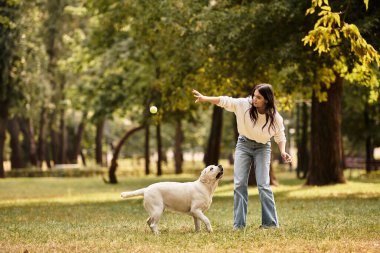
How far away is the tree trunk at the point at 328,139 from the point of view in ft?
82.8

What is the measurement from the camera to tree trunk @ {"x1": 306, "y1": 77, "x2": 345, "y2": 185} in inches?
994

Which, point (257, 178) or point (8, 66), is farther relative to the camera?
point (8, 66)

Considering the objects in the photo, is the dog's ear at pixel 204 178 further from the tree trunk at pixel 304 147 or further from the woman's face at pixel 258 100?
the tree trunk at pixel 304 147

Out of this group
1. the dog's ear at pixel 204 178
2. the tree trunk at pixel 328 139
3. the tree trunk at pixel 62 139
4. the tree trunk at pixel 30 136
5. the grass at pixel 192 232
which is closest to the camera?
the grass at pixel 192 232

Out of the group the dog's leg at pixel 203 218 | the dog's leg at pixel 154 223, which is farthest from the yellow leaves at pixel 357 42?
the dog's leg at pixel 154 223

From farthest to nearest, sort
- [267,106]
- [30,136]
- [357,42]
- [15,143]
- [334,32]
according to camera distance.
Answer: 1. [30,136]
2. [15,143]
3. [267,106]
4. [334,32]
5. [357,42]

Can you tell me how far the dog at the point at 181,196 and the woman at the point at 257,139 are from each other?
432mm

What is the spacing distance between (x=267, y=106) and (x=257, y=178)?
111 centimetres

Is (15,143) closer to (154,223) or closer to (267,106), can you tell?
(154,223)

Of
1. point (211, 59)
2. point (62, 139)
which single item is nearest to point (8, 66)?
point (62, 139)

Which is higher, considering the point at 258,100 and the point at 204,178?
the point at 258,100

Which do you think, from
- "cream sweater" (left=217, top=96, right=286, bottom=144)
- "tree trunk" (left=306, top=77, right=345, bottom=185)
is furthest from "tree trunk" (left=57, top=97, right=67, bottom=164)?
"cream sweater" (left=217, top=96, right=286, bottom=144)

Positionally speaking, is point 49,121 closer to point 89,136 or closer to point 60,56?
point 60,56

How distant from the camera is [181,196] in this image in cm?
1018
